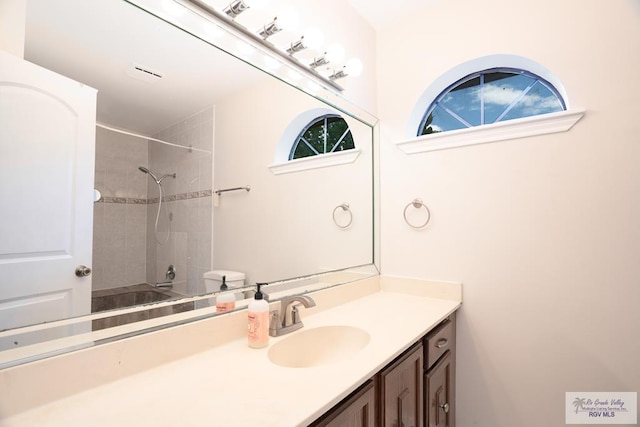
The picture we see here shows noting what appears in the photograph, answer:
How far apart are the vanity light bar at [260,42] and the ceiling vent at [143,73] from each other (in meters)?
0.25

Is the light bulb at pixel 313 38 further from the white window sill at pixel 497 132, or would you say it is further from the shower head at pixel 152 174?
the shower head at pixel 152 174

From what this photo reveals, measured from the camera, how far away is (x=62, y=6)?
76 cm

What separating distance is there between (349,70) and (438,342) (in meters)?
1.42

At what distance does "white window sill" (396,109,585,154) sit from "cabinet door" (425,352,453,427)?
43.3 inches

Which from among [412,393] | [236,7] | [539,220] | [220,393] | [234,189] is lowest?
[412,393]

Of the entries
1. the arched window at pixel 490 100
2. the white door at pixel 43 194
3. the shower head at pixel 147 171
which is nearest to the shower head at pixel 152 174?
the shower head at pixel 147 171

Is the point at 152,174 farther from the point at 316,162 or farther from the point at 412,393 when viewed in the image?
the point at 412,393

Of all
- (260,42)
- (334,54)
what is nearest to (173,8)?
(260,42)

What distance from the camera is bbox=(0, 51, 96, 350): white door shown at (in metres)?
0.67

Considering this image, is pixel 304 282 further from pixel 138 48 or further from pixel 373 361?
pixel 138 48

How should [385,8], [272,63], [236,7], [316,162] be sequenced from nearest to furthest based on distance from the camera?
[236,7], [272,63], [316,162], [385,8]

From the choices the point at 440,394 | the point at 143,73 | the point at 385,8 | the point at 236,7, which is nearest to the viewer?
the point at 143,73

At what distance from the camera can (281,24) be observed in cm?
121

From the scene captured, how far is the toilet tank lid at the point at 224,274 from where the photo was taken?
1.09m
